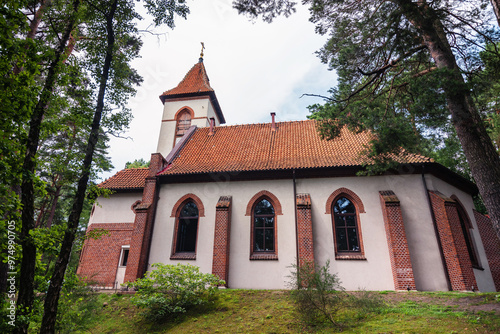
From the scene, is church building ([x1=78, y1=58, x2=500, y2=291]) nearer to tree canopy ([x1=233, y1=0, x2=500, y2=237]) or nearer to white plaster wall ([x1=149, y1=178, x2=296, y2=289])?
white plaster wall ([x1=149, y1=178, x2=296, y2=289])

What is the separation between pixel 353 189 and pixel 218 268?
6938 millimetres

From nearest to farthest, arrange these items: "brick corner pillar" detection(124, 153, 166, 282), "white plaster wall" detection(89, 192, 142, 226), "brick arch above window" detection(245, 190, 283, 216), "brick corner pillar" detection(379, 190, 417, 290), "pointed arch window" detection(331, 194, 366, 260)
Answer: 1. "brick corner pillar" detection(379, 190, 417, 290)
2. "pointed arch window" detection(331, 194, 366, 260)
3. "brick corner pillar" detection(124, 153, 166, 282)
4. "brick arch above window" detection(245, 190, 283, 216)
5. "white plaster wall" detection(89, 192, 142, 226)

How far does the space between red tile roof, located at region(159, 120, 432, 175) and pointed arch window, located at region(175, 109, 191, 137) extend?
8.67 feet

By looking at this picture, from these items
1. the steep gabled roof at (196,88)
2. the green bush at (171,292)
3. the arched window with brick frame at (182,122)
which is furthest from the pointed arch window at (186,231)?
the steep gabled roof at (196,88)

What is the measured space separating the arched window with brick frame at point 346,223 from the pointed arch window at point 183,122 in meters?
12.7

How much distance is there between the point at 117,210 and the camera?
1547 centimetres

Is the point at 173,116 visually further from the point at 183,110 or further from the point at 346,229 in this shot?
the point at 346,229

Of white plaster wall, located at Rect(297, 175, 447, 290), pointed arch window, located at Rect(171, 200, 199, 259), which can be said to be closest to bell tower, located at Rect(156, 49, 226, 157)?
pointed arch window, located at Rect(171, 200, 199, 259)

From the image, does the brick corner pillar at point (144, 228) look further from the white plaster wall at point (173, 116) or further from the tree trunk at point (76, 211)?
the tree trunk at point (76, 211)

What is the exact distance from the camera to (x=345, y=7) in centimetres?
903

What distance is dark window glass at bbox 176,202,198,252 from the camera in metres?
13.5

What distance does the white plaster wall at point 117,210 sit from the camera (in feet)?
50.1

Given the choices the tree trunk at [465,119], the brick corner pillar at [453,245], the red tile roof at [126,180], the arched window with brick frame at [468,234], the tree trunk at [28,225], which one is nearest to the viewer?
the tree trunk at [28,225]

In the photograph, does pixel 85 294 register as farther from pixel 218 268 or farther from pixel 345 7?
pixel 345 7
